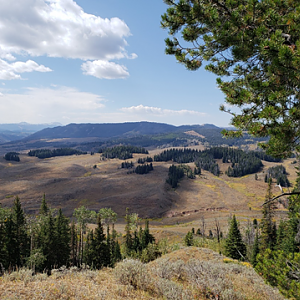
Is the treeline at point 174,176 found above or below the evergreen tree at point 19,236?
below

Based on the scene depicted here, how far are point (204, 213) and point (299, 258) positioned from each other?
102295 millimetres

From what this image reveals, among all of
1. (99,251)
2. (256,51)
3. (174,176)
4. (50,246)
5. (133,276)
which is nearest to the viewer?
(256,51)

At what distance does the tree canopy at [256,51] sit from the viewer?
564cm

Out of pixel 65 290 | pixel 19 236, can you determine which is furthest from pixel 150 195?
pixel 65 290

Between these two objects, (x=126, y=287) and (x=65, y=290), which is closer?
(x=65, y=290)

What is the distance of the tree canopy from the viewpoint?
564 centimetres

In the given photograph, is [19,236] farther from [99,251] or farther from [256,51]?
[256,51]

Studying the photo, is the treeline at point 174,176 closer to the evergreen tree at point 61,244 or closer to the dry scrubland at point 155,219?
the dry scrubland at point 155,219

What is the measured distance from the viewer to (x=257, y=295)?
28.9ft

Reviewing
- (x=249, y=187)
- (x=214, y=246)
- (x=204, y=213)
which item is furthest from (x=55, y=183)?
(x=249, y=187)

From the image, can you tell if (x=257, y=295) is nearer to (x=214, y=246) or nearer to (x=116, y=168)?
(x=214, y=246)

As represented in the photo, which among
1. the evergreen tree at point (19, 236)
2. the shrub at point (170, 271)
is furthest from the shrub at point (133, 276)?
the evergreen tree at point (19, 236)

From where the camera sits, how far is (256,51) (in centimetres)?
679

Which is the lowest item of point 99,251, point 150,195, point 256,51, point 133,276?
point 150,195
